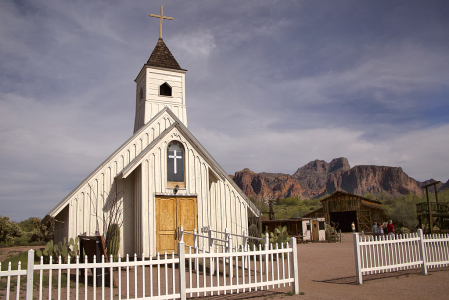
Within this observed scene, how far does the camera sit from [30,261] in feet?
19.0

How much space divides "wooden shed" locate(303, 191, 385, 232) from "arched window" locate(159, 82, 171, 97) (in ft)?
111

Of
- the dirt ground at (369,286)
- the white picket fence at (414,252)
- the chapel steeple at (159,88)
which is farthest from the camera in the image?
the chapel steeple at (159,88)

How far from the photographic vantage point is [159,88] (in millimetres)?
16500

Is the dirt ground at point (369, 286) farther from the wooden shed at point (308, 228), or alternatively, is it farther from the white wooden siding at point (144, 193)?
the wooden shed at point (308, 228)

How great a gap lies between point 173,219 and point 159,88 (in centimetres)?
645

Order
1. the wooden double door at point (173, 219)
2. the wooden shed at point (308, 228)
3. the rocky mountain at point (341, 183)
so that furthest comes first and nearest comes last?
the rocky mountain at point (341, 183) < the wooden shed at point (308, 228) < the wooden double door at point (173, 219)

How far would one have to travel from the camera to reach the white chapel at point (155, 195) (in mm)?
12664

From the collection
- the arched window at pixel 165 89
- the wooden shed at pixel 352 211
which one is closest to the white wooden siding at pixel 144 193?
the arched window at pixel 165 89

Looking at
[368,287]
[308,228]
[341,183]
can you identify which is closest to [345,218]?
[308,228]

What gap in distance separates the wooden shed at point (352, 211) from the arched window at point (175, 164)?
3508cm

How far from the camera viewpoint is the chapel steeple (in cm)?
1616

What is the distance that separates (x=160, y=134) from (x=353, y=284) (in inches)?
328

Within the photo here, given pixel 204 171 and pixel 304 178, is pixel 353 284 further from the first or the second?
pixel 304 178

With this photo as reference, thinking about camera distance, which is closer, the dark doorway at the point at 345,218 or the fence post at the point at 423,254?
the fence post at the point at 423,254
